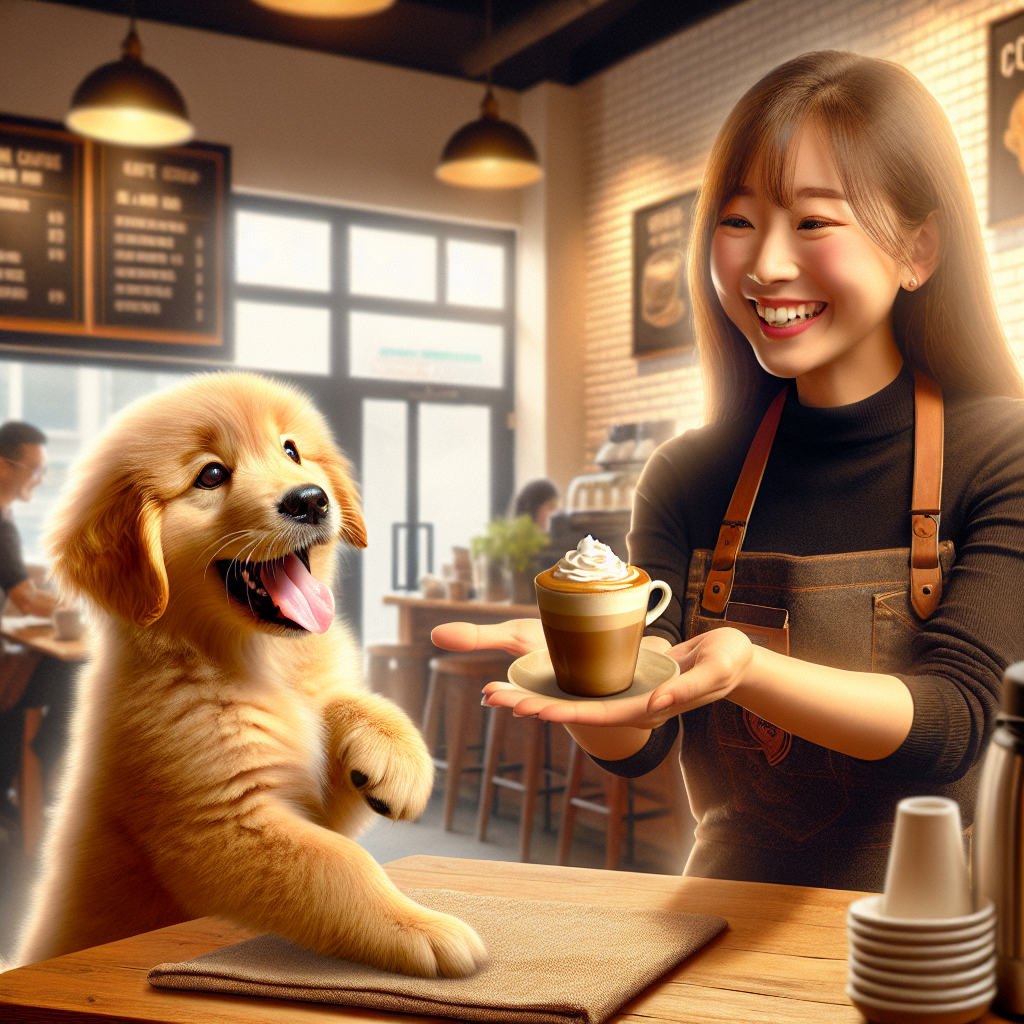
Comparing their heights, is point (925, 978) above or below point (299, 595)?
below

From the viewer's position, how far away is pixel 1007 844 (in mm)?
759

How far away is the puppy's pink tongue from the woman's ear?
2.51ft

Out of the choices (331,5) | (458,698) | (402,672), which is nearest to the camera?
(331,5)

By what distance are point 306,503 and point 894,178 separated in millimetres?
749

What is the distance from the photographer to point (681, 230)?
21.8ft

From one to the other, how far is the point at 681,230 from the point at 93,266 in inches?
141

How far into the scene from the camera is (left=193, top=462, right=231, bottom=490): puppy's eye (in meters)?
0.86

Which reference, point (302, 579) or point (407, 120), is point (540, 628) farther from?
point (407, 120)

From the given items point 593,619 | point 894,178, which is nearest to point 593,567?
point 593,619

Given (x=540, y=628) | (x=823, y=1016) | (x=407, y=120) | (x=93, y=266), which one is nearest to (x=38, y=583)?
(x=93, y=266)

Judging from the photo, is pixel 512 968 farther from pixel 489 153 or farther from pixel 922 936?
pixel 489 153

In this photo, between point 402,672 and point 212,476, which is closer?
point 212,476

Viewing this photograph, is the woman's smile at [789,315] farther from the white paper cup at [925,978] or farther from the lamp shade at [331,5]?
the lamp shade at [331,5]

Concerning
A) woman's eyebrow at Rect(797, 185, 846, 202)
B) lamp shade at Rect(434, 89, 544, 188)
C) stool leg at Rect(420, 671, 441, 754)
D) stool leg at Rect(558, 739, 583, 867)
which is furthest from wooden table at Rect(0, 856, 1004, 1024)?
lamp shade at Rect(434, 89, 544, 188)
